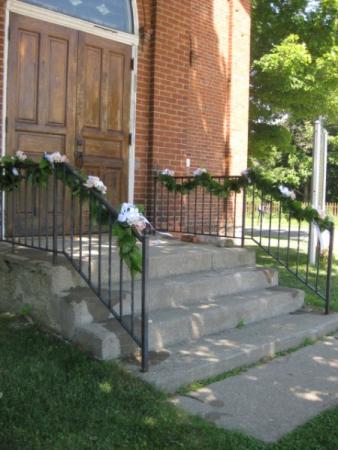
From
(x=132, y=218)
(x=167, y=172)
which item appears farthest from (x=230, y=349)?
(x=167, y=172)


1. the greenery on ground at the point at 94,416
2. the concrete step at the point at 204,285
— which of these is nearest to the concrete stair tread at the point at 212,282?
the concrete step at the point at 204,285

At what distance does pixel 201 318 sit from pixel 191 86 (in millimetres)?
5087

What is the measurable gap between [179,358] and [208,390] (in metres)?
0.43

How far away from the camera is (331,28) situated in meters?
11.2

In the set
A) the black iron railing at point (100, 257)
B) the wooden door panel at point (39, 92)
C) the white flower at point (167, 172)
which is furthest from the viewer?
the white flower at point (167, 172)

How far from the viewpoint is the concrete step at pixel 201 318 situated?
447cm

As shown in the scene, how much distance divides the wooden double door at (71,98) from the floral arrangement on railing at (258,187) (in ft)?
2.09

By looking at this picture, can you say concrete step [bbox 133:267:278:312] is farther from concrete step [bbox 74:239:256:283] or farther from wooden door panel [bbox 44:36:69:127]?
wooden door panel [bbox 44:36:69:127]

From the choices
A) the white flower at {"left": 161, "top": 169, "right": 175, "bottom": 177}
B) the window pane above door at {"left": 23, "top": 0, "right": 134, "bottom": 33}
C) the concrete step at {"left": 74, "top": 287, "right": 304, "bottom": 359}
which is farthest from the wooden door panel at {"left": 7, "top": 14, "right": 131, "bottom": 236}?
the concrete step at {"left": 74, "top": 287, "right": 304, "bottom": 359}

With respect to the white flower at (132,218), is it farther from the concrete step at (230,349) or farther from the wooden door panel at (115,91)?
the wooden door panel at (115,91)

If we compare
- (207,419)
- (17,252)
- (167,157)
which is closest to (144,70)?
(167,157)

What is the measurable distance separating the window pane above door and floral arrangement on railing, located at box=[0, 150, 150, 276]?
2225 mm

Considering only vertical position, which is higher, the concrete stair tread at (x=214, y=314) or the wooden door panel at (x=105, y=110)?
the wooden door panel at (x=105, y=110)

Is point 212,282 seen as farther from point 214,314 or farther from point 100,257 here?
point 100,257
